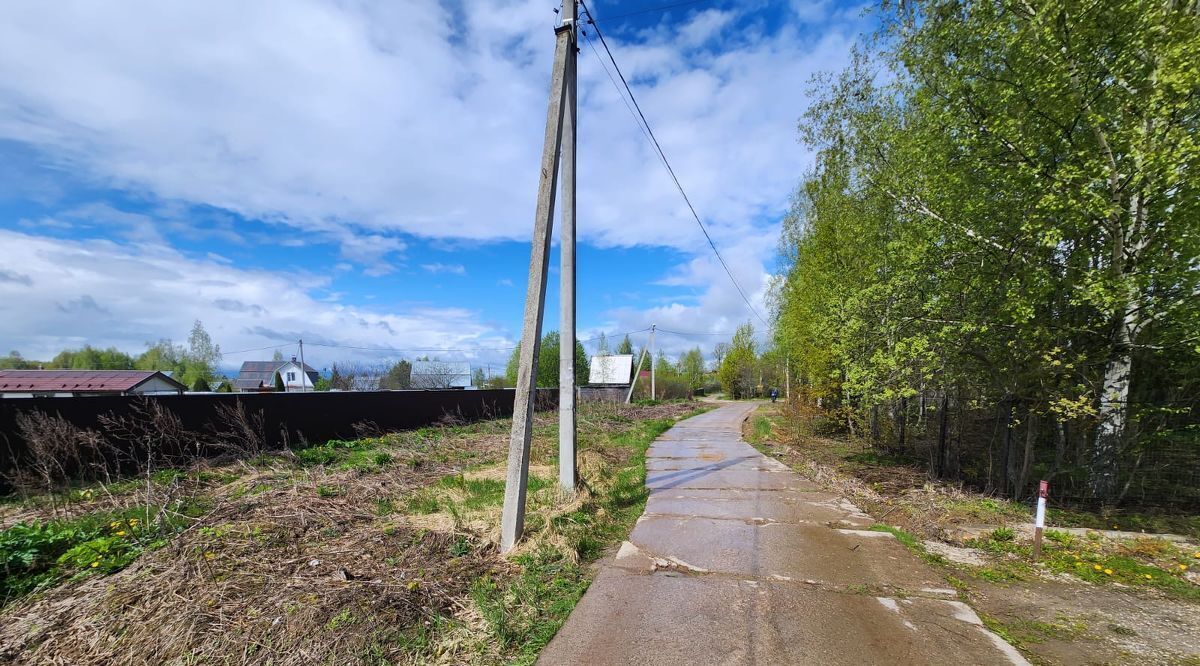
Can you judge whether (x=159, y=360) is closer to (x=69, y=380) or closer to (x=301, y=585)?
(x=69, y=380)

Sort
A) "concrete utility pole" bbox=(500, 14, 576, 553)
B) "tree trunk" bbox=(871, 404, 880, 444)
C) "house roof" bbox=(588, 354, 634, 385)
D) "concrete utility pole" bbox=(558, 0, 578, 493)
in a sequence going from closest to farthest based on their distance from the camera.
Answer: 1. "concrete utility pole" bbox=(500, 14, 576, 553)
2. "concrete utility pole" bbox=(558, 0, 578, 493)
3. "tree trunk" bbox=(871, 404, 880, 444)
4. "house roof" bbox=(588, 354, 634, 385)

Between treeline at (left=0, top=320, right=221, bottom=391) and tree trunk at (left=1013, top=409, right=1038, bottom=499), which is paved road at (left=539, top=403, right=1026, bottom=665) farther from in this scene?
treeline at (left=0, top=320, right=221, bottom=391)

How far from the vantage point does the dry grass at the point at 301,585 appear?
329 cm

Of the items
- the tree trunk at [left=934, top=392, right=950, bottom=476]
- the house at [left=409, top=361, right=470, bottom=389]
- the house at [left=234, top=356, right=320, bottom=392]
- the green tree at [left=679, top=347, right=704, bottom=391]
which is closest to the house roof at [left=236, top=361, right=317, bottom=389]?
the house at [left=234, top=356, right=320, bottom=392]

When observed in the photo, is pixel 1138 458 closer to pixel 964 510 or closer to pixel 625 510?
pixel 964 510

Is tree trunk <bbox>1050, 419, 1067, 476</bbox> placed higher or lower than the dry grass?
higher

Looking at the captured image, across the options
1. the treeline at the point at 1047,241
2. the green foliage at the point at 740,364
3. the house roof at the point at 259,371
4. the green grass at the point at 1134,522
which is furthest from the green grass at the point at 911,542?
the house roof at the point at 259,371

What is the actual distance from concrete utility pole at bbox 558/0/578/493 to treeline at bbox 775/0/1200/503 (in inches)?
217

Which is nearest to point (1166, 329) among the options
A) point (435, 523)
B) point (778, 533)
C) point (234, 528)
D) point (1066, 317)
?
point (1066, 317)

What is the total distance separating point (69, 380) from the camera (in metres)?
24.1

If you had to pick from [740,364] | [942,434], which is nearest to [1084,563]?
[942,434]

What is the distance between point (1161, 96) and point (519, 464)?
8676 mm

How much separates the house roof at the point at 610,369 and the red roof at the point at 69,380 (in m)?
41.7

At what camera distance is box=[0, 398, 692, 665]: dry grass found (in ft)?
10.8
